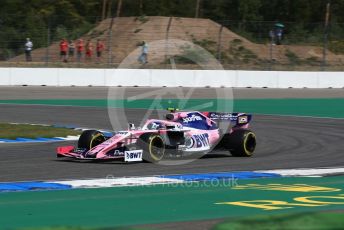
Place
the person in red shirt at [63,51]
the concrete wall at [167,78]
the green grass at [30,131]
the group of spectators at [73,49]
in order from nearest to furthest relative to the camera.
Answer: the green grass at [30,131] → the concrete wall at [167,78] → the group of spectators at [73,49] → the person in red shirt at [63,51]

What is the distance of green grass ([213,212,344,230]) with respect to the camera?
5.54 metres

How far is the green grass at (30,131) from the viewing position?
58.9 feet

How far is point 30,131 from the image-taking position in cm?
1875

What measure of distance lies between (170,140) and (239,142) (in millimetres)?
1613

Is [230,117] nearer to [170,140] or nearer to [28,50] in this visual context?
[170,140]

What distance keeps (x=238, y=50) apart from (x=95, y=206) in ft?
106

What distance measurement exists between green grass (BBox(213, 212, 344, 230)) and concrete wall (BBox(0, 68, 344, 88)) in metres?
27.7

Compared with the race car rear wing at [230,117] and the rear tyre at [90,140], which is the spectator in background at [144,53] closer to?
the race car rear wing at [230,117]

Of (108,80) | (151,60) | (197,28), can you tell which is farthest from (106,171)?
(197,28)

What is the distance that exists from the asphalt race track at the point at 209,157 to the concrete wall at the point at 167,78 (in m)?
8.54

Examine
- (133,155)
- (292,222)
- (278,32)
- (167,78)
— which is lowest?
(133,155)

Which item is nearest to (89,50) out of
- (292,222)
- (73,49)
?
(73,49)

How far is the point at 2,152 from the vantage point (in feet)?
→ 50.2

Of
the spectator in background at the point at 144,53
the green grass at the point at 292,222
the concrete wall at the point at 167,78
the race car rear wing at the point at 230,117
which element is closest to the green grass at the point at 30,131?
the race car rear wing at the point at 230,117
